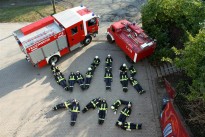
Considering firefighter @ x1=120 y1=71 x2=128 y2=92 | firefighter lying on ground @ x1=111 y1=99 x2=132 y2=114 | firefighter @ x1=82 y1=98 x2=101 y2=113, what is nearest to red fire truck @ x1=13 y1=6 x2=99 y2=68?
firefighter @ x1=120 y1=71 x2=128 y2=92

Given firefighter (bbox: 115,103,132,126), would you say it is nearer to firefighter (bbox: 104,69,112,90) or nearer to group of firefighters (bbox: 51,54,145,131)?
group of firefighters (bbox: 51,54,145,131)

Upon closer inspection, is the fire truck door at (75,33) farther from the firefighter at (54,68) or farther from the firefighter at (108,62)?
the firefighter at (108,62)

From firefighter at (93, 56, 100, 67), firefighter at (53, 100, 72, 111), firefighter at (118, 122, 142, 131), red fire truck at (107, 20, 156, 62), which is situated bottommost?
firefighter at (118, 122, 142, 131)

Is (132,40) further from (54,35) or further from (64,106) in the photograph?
(64,106)

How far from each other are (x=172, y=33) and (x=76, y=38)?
22.5ft

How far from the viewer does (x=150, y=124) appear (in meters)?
13.9

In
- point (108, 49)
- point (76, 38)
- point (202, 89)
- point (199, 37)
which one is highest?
point (199, 37)

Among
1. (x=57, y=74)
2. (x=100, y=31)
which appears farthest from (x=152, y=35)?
(x=57, y=74)

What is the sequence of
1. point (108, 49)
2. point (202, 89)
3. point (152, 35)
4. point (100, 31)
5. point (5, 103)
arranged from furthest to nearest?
1. point (100, 31)
2. point (108, 49)
3. point (152, 35)
4. point (5, 103)
5. point (202, 89)

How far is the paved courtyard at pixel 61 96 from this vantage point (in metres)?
13.8

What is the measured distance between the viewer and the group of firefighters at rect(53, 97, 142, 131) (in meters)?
13.7

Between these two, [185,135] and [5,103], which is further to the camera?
[5,103]

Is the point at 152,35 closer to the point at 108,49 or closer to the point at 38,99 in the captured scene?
the point at 108,49

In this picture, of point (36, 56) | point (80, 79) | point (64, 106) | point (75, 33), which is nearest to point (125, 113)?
point (64, 106)
